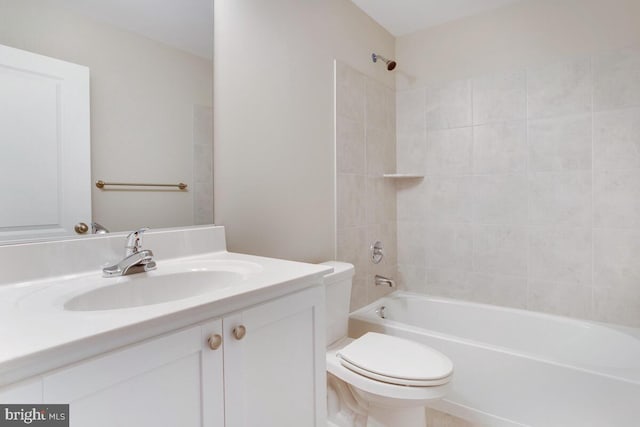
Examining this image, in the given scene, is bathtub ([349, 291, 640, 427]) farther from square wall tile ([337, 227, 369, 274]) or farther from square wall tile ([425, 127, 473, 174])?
square wall tile ([425, 127, 473, 174])

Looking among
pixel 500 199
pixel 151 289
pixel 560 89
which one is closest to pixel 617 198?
pixel 500 199

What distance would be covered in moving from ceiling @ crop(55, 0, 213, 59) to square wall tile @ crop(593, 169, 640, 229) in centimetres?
219

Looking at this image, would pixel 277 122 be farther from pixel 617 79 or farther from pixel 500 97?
pixel 617 79

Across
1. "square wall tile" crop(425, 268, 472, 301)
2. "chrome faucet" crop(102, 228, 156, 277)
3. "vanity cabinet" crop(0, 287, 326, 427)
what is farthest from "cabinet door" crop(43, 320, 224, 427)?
"square wall tile" crop(425, 268, 472, 301)

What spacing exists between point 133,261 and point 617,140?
2.45 metres

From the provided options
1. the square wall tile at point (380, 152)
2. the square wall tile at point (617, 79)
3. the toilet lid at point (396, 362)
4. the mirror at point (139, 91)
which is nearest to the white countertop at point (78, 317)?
the mirror at point (139, 91)

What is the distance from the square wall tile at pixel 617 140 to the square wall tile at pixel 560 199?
0.39 ft

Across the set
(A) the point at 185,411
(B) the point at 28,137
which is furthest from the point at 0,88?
(A) the point at 185,411

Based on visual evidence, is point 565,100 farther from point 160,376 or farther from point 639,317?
point 160,376

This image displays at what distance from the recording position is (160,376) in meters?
0.68

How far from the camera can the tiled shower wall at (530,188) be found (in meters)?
1.90

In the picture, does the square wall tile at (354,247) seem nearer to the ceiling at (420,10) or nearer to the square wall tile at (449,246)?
the square wall tile at (449,246)

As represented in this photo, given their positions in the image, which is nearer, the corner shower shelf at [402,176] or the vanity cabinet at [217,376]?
the vanity cabinet at [217,376]

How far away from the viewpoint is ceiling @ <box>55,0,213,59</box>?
44.5 inches
